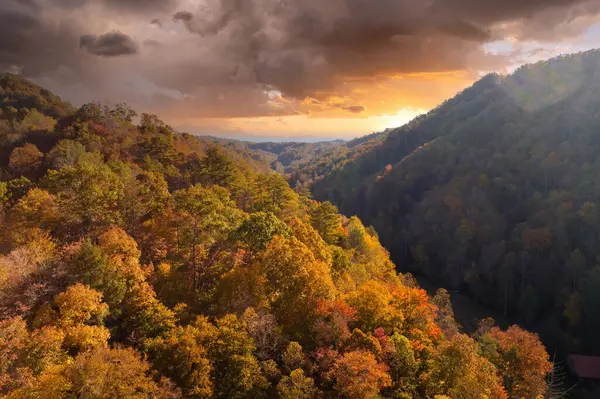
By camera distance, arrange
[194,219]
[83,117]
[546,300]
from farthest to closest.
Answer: [546,300]
[83,117]
[194,219]

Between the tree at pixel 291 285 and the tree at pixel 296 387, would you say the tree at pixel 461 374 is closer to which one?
the tree at pixel 296 387

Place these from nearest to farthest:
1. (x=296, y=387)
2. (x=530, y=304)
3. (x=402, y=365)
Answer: (x=296, y=387) < (x=402, y=365) < (x=530, y=304)

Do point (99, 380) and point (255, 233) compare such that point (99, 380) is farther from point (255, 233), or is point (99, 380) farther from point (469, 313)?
point (469, 313)

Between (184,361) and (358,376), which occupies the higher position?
(184,361)

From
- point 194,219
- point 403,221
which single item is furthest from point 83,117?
point 403,221

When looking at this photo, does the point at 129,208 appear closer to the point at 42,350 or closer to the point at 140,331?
the point at 140,331

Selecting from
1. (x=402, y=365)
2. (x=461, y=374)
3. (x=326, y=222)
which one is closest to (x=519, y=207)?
(x=326, y=222)
